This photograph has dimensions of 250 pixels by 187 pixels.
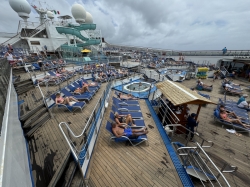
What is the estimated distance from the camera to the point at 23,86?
6.91 m

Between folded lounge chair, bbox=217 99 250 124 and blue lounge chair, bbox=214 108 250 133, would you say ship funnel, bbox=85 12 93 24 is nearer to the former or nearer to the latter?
folded lounge chair, bbox=217 99 250 124

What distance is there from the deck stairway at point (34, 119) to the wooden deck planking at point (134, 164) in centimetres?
224

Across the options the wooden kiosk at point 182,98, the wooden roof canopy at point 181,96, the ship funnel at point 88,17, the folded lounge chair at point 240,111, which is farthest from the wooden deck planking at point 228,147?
the ship funnel at point 88,17

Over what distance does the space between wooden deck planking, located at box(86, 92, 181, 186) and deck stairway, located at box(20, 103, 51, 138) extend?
224 centimetres

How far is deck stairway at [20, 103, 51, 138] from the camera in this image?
3.67 meters

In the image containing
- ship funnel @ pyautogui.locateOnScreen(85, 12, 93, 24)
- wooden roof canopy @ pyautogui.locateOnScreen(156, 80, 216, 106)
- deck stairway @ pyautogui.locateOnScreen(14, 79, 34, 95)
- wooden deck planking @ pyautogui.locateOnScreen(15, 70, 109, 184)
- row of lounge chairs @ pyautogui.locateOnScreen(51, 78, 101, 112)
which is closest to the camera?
wooden deck planking @ pyautogui.locateOnScreen(15, 70, 109, 184)

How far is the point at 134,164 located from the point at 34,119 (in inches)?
148

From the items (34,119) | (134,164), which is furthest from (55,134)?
(134,164)

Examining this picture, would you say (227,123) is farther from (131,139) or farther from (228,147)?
(131,139)

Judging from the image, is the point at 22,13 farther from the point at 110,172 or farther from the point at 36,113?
the point at 110,172

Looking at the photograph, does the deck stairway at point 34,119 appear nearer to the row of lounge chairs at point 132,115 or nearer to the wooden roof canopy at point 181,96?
the row of lounge chairs at point 132,115

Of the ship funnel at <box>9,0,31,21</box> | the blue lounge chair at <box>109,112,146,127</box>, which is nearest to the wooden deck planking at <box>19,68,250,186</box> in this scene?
the blue lounge chair at <box>109,112,146,127</box>

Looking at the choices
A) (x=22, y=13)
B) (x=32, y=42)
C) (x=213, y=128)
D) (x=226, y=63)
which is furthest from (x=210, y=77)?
(x=22, y=13)

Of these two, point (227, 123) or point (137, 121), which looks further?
point (227, 123)
